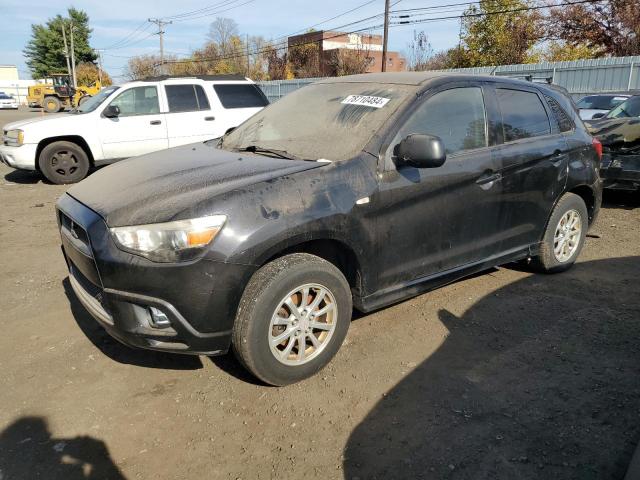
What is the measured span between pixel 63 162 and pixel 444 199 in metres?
8.05

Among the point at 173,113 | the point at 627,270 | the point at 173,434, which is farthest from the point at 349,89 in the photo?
the point at 173,113

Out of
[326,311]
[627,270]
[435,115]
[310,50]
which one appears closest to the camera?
[326,311]

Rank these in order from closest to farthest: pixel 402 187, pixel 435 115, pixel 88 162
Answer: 1. pixel 402 187
2. pixel 435 115
3. pixel 88 162

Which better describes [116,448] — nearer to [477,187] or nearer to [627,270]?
[477,187]

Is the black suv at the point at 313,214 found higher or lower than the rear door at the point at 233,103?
lower

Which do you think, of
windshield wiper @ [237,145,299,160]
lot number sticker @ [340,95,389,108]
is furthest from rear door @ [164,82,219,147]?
lot number sticker @ [340,95,389,108]

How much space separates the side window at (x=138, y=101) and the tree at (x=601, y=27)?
2860cm

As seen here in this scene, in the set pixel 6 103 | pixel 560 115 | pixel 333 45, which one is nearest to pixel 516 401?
pixel 560 115

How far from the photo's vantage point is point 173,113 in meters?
9.58

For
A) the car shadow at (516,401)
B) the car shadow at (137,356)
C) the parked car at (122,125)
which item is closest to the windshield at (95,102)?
the parked car at (122,125)

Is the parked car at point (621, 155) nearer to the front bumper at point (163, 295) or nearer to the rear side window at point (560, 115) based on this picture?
the rear side window at point (560, 115)

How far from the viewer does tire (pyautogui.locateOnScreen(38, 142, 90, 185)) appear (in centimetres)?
902

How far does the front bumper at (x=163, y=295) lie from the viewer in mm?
2572

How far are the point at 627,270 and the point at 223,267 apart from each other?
421cm
